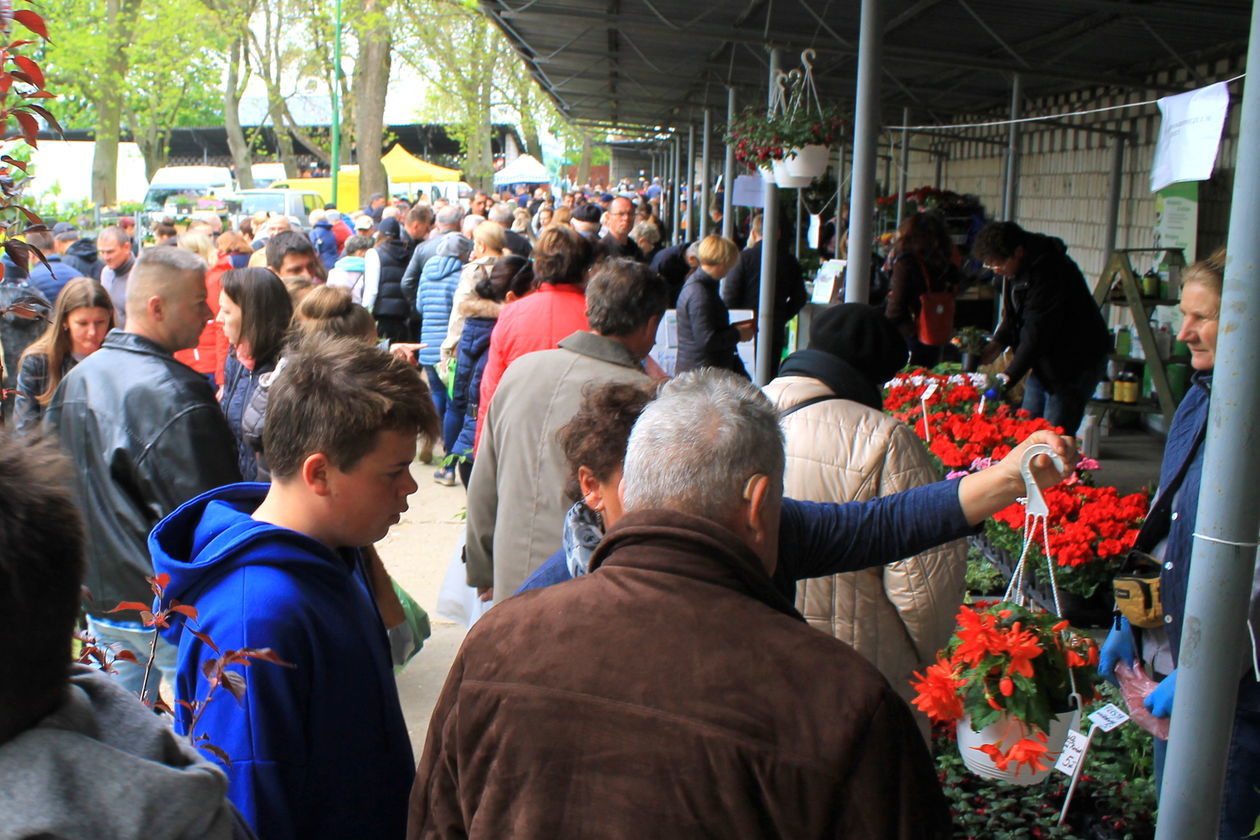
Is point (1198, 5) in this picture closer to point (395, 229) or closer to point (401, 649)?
point (395, 229)

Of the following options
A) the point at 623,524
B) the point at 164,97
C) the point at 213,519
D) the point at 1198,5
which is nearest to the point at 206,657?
the point at 213,519

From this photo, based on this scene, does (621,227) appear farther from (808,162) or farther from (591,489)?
(591,489)

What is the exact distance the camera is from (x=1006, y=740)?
8.59ft

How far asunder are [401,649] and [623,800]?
1453 millimetres

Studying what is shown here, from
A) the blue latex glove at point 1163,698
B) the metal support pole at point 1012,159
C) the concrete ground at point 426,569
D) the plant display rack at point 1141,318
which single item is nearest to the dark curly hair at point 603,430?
the blue latex glove at point 1163,698

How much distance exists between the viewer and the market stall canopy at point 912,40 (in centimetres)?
884

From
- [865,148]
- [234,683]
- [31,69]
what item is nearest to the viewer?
[234,683]

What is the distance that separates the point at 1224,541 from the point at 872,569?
115 centimetres

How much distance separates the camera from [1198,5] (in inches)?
304

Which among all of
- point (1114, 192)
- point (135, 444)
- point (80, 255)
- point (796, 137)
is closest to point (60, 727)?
point (135, 444)

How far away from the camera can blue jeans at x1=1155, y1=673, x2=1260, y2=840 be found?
8.87ft

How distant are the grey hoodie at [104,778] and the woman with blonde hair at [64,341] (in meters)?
3.35

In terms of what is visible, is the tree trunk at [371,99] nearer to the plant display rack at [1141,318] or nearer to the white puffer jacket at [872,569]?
the plant display rack at [1141,318]

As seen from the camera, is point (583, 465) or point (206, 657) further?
point (583, 465)
